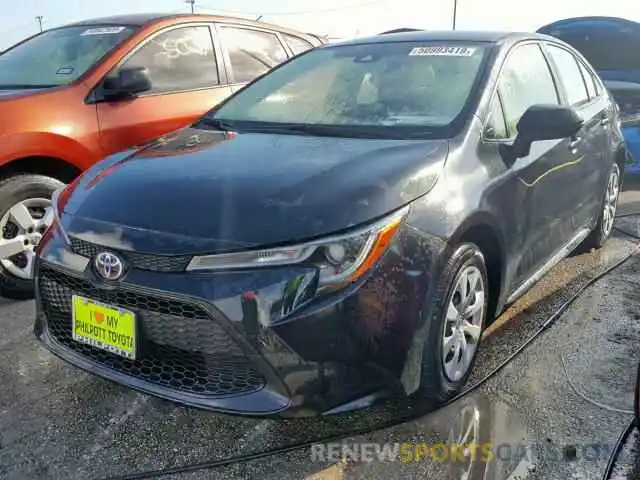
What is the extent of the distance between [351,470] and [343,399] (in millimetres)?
318

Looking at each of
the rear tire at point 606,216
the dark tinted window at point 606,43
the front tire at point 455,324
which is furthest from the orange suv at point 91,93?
the dark tinted window at point 606,43

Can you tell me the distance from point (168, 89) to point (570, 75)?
2.57m

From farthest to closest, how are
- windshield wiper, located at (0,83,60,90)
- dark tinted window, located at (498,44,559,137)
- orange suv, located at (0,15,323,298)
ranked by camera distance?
windshield wiper, located at (0,83,60,90)
orange suv, located at (0,15,323,298)
dark tinted window, located at (498,44,559,137)

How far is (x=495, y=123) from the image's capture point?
289cm

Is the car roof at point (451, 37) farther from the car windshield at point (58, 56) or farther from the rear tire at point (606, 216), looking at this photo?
the car windshield at point (58, 56)

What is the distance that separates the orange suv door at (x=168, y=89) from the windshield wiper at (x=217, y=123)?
63 centimetres

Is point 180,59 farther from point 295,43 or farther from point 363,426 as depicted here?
point 363,426

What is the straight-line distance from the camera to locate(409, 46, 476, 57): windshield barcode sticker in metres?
3.19

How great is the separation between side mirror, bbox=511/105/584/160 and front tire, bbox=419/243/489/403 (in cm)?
63

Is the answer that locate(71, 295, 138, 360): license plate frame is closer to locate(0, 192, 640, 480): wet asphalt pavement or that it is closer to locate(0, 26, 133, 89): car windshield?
locate(0, 192, 640, 480): wet asphalt pavement

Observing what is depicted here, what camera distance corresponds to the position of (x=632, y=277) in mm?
4160

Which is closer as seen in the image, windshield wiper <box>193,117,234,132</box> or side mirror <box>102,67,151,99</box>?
windshield wiper <box>193,117,234,132</box>

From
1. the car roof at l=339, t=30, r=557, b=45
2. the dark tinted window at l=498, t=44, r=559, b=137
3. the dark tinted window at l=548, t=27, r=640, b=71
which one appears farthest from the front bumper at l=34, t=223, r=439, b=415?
the dark tinted window at l=548, t=27, r=640, b=71

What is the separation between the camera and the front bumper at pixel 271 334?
2.04m
